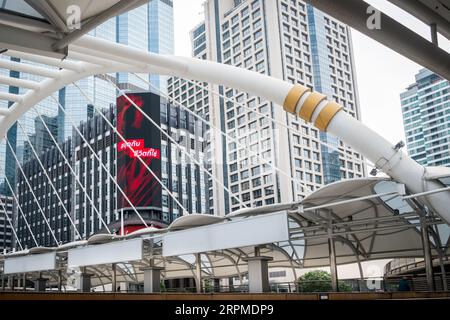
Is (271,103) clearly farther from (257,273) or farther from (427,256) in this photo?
(427,256)

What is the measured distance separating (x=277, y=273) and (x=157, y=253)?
60.5 m

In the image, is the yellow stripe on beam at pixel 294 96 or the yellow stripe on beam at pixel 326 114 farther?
the yellow stripe on beam at pixel 294 96

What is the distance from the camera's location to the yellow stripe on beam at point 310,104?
17516mm

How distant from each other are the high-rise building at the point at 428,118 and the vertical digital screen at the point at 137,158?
91.3m

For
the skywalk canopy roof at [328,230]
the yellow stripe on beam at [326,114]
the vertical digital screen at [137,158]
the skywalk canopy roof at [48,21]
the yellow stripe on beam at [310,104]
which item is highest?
the vertical digital screen at [137,158]

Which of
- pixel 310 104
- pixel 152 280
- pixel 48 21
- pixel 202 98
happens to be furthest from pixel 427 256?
pixel 202 98

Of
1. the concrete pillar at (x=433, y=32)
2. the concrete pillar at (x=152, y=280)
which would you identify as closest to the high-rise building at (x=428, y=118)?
the concrete pillar at (x=152, y=280)

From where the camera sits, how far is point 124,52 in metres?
18.7

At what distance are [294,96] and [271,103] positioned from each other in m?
83.2

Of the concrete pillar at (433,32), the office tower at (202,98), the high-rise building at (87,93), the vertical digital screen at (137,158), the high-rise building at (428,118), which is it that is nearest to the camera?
the concrete pillar at (433,32)

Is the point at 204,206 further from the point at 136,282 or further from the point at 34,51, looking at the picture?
the point at 34,51

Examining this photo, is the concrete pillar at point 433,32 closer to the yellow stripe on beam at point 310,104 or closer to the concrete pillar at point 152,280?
the yellow stripe on beam at point 310,104

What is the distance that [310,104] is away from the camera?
693 inches

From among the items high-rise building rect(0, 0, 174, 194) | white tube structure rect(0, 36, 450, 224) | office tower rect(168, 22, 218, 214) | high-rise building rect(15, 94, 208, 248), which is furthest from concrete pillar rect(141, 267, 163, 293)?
high-rise building rect(0, 0, 174, 194)
